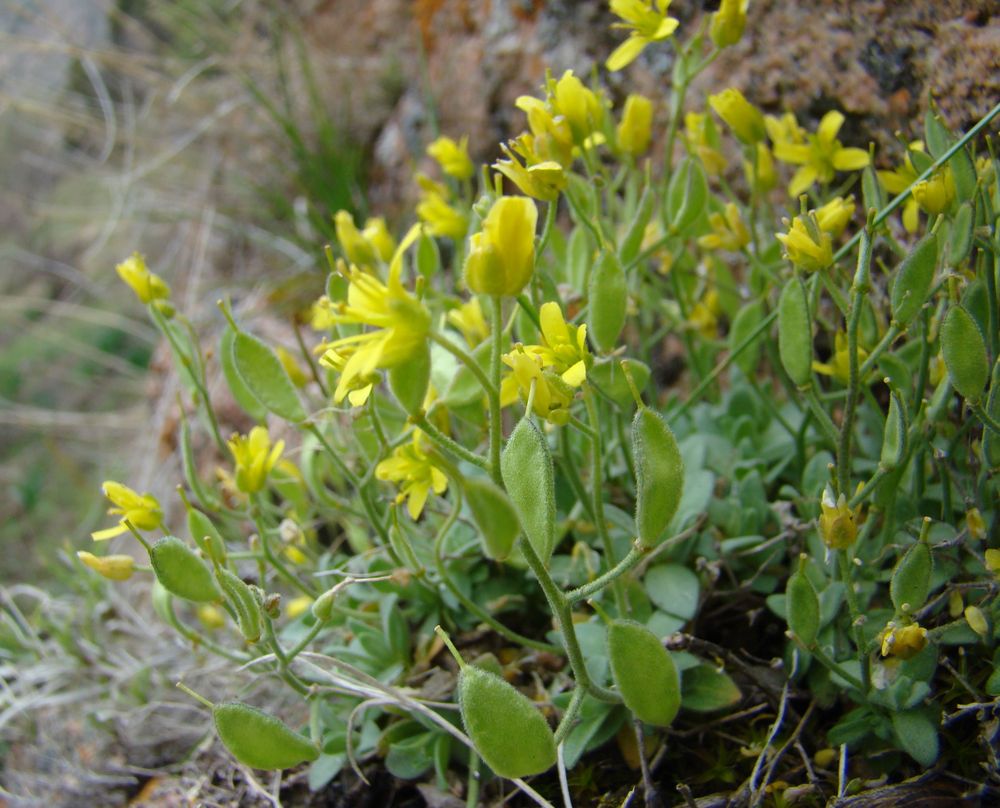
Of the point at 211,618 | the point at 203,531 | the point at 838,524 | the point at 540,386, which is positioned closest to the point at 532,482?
the point at 540,386

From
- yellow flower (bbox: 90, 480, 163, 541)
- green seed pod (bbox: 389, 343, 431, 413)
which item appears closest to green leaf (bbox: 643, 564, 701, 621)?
green seed pod (bbox: 389, 343, 431, 413)

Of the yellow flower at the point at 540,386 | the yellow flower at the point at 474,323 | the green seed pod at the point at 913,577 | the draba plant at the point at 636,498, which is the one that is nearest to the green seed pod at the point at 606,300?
the draba plant at the point at 636,498

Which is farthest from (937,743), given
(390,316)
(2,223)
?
(2,223)

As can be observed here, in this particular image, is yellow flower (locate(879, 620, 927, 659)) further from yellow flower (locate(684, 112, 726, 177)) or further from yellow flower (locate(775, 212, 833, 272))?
yellow flower (locate(684, 112, 726, 177))

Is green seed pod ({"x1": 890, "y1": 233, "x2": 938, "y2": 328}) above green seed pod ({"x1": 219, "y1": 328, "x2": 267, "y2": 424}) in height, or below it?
above

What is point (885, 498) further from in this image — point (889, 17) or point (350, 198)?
point (350, 198)

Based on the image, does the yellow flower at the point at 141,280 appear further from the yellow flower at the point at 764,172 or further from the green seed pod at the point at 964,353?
the green seed pod at the point at 964,353
